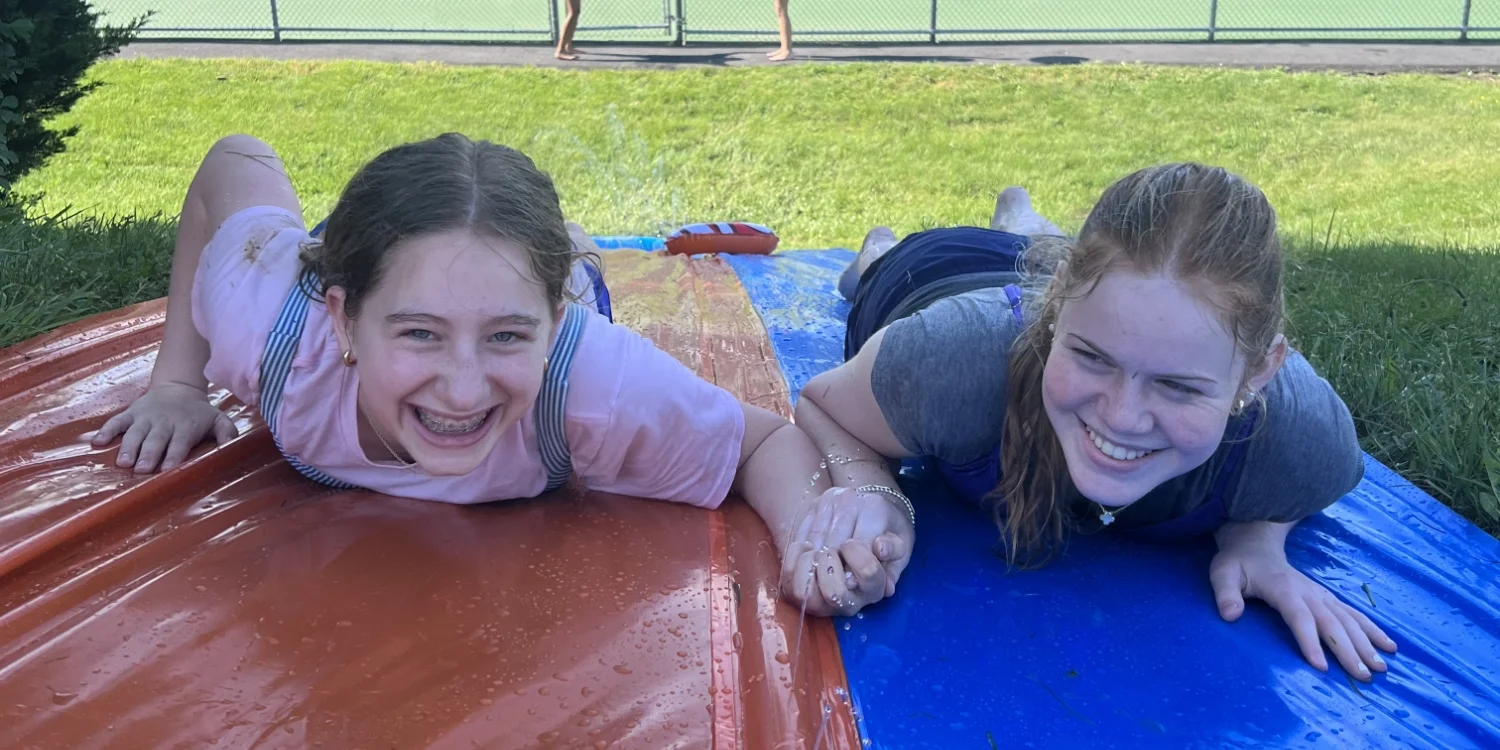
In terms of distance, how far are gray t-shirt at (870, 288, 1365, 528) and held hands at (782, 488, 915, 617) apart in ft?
0.60

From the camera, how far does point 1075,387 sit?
76.2 inches

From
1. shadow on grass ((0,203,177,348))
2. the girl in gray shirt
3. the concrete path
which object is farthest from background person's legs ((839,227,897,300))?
the concrete path

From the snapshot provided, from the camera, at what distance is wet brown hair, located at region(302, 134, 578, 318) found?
6.55 ft

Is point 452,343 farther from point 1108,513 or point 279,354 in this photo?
point 1108,513

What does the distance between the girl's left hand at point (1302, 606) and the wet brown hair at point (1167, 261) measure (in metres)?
0.36

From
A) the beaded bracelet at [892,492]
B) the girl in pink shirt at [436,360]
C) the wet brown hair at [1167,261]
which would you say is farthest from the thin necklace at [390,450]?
the wet brown hair at [1167,261]

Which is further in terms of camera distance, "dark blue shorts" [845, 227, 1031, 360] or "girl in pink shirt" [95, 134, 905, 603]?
"dark blue shorts" [845, 227, 1031, 360]

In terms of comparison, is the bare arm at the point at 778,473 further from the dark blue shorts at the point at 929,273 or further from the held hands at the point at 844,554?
the dark blue shorts at the point at 929,273

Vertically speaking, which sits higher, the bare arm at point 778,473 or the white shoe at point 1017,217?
the white shoe at point 1017,217

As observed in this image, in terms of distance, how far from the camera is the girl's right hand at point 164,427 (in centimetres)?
239

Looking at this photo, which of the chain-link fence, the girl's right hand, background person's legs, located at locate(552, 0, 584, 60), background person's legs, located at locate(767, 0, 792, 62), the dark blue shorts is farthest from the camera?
the chain-link fence

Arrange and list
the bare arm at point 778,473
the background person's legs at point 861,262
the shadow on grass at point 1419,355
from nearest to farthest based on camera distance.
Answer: the bare arm at point 778,473
the shadow on grass at point 1419,355
the background person's legs at point 861,262

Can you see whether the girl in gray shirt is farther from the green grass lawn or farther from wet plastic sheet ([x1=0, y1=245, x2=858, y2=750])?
the green grass lawn

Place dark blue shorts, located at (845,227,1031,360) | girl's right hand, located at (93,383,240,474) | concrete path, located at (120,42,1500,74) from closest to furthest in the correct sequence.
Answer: girl's right hand, located at (93,383,240,474) < dark blue shorts, located at (845,227,1031,360) < concrete path, located at (120,42,1500,74)
